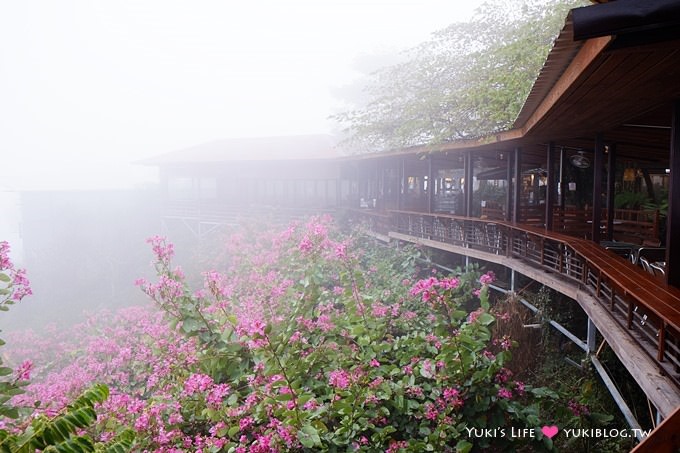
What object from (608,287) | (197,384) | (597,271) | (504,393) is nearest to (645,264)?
(597,271)

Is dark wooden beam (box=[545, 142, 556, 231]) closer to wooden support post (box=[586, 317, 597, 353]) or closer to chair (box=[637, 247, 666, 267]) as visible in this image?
chair (box=[637, 247, 666, 267])

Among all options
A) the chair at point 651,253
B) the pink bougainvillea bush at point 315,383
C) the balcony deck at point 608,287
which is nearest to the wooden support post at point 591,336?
the balcony deck at point 608,287

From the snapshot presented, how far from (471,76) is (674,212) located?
485 inches

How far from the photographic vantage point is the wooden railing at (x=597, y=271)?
3.55 m

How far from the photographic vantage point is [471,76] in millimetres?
15984

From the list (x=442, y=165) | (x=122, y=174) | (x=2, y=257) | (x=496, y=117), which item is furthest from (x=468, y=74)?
(x=122, y=174)

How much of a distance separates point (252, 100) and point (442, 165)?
12388 cm

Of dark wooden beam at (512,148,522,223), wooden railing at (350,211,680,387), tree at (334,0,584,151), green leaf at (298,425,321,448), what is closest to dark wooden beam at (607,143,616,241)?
wooden railing at (350,211,680,387)

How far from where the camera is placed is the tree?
11.9 meters

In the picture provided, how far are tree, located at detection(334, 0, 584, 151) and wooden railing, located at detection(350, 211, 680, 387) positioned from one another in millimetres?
2992

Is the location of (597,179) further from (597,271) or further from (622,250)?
(597,271)

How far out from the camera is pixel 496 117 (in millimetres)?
11875

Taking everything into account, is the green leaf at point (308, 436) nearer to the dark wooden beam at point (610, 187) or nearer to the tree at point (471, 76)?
the dark wooden beam at point (610, 187)

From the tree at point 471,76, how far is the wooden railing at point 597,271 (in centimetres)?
299
